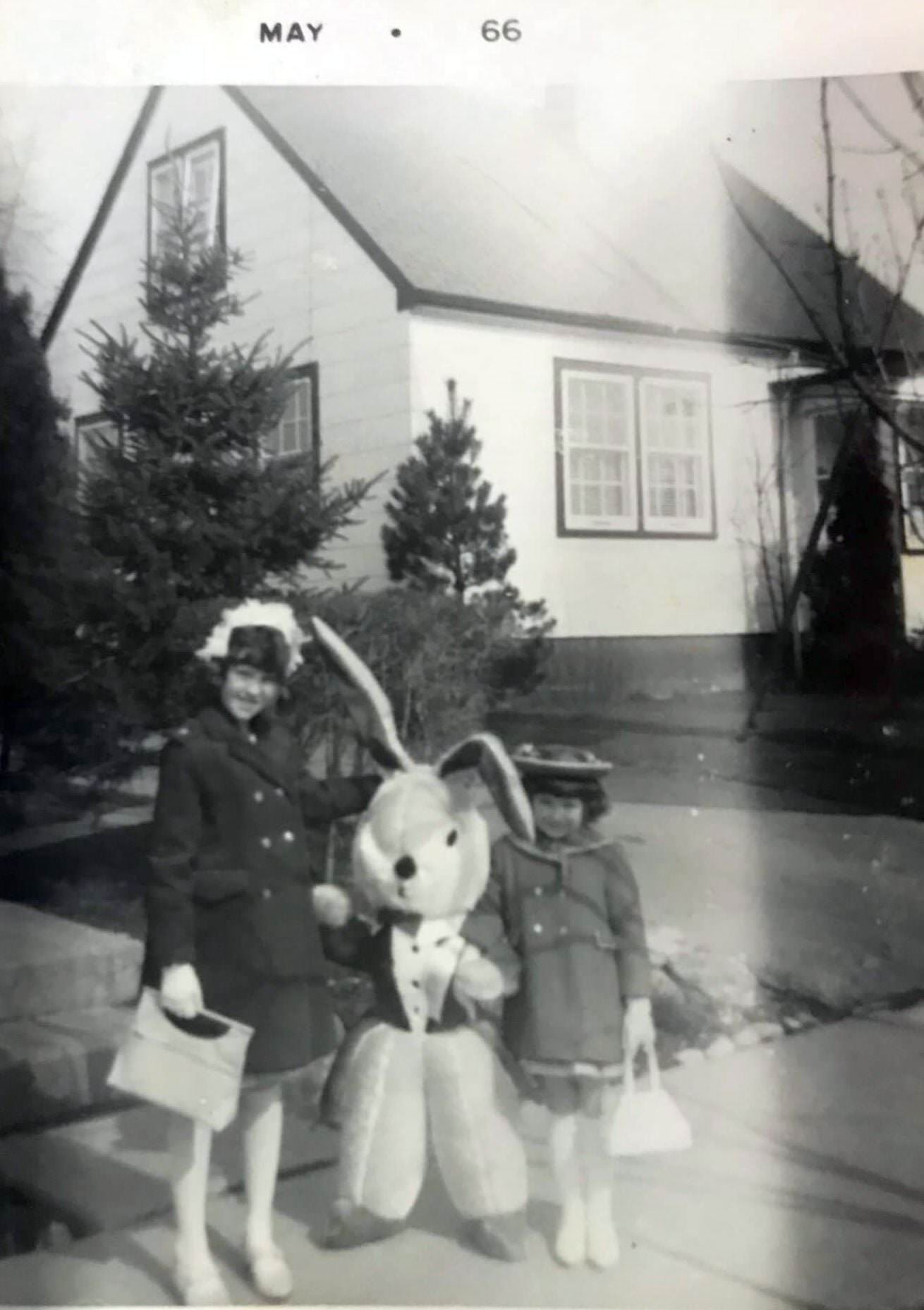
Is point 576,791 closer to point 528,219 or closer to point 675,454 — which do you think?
point 675,454

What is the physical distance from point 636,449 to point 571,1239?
831 mm

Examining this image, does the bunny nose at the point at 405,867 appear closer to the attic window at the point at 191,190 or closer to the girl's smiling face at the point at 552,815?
the girl's smiling face at the point at 552,815

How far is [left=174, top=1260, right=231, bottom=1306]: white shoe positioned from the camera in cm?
107

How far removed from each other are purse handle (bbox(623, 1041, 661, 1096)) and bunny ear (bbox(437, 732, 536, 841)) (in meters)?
0.24

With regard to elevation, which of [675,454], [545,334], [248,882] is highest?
[545,334]

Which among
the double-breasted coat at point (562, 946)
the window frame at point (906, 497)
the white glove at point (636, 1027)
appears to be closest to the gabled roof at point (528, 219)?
the window frame at point (906, 497)

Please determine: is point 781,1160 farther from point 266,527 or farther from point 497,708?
point 266,527

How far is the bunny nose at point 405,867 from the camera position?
1.08 m

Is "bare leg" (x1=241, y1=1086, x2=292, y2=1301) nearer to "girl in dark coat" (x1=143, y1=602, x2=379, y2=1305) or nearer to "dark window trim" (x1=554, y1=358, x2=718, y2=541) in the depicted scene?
"girl in dark coat" (x1=143, y1=602, x2=379, y2=1305)

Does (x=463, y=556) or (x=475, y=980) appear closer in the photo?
(x=475, y=980)

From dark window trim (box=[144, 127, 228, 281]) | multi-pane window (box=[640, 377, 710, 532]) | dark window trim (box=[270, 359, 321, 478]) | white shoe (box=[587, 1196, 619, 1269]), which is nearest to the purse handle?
white shoe (box=[587, 1196, 619, 1269])

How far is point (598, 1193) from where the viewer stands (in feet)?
3.55

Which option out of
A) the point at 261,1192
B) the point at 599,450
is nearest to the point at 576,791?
the point at 599,450

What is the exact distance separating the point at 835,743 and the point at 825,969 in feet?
0.83
